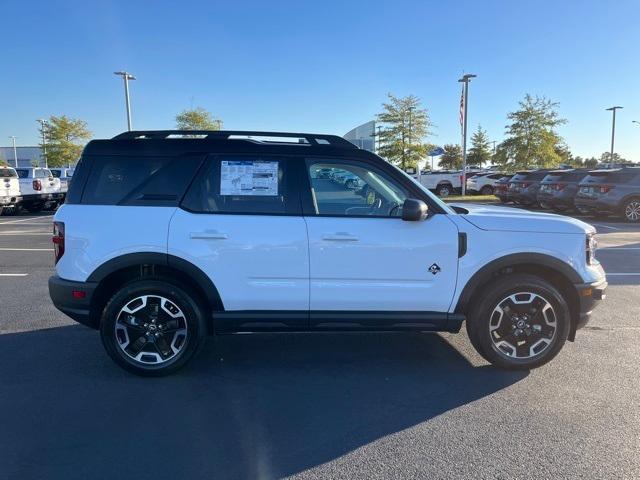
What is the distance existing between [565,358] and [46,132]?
53580 mm

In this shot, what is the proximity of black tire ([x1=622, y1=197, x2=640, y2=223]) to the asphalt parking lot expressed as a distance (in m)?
11.8

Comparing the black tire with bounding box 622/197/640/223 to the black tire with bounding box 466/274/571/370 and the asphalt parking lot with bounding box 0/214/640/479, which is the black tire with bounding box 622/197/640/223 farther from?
the black tire with bounding box 466/274/571/370

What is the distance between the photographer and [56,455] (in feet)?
9.78

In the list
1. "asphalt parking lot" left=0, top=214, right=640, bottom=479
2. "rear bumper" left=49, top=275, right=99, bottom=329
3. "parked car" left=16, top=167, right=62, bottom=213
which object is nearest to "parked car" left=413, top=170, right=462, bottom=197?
"parked car" left=16, top=167, right=62, bottom=213

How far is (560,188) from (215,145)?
1619cm

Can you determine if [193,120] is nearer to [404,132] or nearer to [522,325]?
[404,132]

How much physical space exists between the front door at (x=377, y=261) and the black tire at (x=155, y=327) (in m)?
0.98

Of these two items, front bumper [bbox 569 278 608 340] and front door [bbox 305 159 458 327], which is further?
front bumper [bbox 569 278 608 340]

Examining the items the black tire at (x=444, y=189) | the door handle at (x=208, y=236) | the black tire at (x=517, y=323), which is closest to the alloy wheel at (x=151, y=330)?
the door handle at (x=208, y=236)

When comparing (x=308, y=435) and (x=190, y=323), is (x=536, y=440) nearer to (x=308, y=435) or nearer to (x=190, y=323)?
(x=308, y=435)

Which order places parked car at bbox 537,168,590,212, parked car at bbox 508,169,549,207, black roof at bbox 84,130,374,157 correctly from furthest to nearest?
parked car at bbox 508,169,549,207 < parked car at bbox 537,168,590,212 < black roof at bbox 84,130,374,157

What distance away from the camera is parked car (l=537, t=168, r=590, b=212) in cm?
1716

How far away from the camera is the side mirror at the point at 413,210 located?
3844 mm

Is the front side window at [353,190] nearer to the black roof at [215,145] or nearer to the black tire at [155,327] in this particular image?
the black roof at [215,145]
